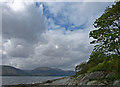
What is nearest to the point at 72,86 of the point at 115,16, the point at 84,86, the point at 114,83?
the point at 84,86

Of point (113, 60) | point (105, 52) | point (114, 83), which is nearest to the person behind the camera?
point (113, 60)

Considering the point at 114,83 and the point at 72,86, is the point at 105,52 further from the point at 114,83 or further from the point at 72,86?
the point at 72,86

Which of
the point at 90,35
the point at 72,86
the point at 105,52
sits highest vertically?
the point at 90,35

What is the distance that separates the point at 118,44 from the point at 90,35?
426 centimetres

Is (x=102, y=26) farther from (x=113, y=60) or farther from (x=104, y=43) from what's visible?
(x=113, y=60)

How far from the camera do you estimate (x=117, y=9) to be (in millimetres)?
15688

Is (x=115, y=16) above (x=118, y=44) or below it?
above

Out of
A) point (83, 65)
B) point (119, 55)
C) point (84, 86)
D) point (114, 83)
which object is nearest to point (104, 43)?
point (119, 55)

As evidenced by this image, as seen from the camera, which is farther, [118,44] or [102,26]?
[102,26]

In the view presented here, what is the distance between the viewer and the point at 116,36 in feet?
44.9

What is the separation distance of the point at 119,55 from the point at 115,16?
5.46 meters

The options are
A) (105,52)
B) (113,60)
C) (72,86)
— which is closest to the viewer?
(113,60)

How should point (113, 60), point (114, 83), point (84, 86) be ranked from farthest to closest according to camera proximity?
1. point (84, 86)
2. point (114, 83)
3. point (113, 60)

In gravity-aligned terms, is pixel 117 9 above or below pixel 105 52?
above
